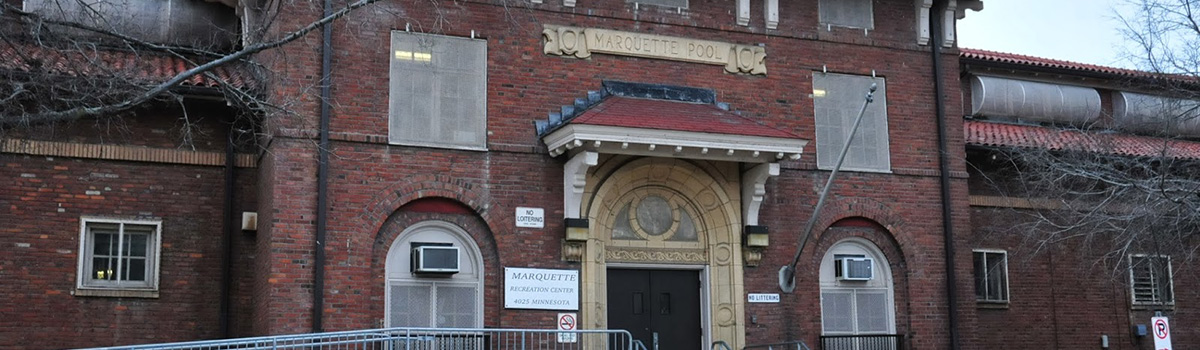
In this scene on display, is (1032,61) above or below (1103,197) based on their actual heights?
above

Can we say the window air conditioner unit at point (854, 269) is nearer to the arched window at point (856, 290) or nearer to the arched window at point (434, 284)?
the arched window at point (856, 290)

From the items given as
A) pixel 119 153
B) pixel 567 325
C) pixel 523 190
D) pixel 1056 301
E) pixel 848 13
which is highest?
pixel 848 13

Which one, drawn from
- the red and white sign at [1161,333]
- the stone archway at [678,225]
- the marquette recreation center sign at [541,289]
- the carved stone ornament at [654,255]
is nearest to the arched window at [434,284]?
the marquette recreation center sign at [541,289]

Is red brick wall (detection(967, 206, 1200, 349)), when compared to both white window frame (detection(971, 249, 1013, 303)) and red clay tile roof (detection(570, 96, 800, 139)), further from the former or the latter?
red clay tile roof (detection(570, 96, 800, 139))

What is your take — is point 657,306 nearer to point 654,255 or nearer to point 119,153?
point 654,255

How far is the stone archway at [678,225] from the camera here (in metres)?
19.2

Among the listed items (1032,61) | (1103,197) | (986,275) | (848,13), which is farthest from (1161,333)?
(1032,61)

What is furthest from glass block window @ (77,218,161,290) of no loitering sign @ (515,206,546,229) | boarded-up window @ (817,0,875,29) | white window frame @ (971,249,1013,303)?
white window frame @ (971,249,1013,303)

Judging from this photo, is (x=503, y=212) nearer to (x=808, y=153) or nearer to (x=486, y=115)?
(x=486, y=115)

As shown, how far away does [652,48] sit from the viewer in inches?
781

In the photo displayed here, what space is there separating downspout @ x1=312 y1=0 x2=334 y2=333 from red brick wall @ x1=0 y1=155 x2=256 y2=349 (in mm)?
1755

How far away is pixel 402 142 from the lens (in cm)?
1833

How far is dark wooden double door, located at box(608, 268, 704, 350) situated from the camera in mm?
19281

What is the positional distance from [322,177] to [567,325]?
3.90 meters
